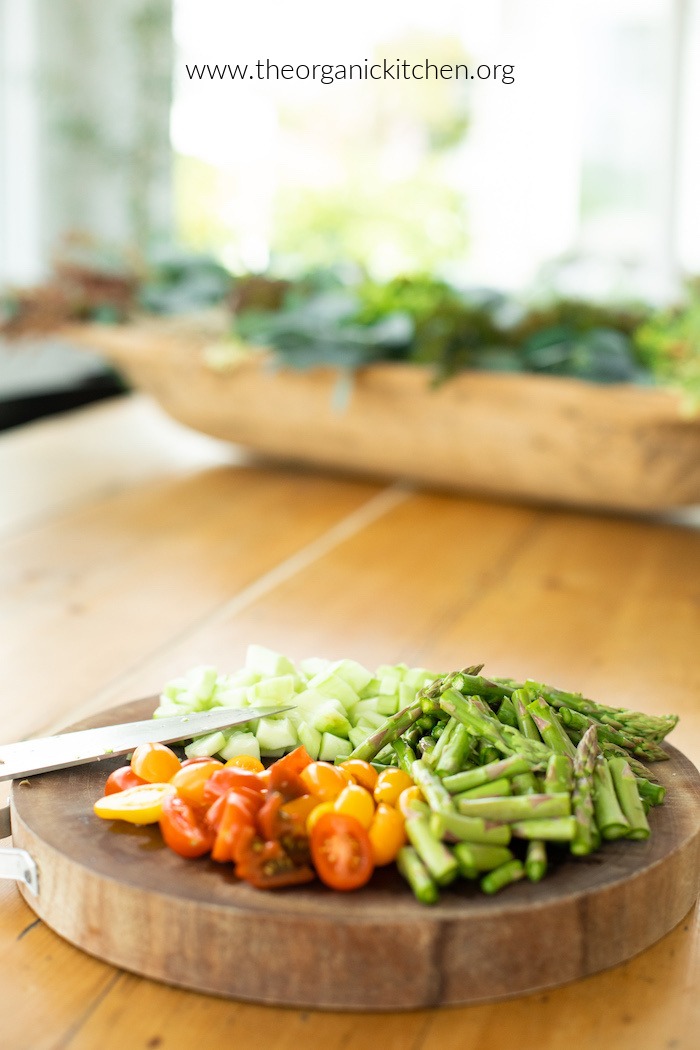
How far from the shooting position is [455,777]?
98 cm

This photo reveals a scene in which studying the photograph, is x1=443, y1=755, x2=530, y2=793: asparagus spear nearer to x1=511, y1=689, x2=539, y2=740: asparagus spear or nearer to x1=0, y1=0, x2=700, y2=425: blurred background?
x1=511, y1=689, x2=539, y2=740: asparagus spear

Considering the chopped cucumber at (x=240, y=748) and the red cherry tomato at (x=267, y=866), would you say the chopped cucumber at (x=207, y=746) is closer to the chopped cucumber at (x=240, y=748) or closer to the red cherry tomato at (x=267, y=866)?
the chopped cucumber at (x=240, y=748)

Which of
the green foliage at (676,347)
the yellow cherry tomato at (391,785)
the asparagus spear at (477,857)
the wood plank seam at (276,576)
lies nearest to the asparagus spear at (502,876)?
the asparagus spear at (477,857)

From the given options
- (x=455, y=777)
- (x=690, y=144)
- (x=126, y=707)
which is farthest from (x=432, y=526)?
(x=690, y=144)

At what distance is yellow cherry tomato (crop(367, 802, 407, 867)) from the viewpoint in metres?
0.92

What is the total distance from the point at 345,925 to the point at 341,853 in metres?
0.06

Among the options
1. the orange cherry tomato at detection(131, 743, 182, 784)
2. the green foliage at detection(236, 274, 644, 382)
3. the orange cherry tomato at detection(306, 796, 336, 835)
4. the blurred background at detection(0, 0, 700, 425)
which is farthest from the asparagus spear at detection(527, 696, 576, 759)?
the blurred background at detection(0, 0, 700, 425)

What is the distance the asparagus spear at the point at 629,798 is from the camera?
0.98 m

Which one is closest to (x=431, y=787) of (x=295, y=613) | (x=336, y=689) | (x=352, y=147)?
(x=336, y=689)

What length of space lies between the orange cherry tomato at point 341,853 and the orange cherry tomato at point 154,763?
196 mm

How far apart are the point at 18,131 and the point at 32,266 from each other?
20.1 inches

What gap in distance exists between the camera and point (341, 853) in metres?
0.89

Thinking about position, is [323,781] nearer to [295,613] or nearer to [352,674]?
[352,674]

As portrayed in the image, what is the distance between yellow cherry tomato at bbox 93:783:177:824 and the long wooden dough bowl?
1.57 metres
